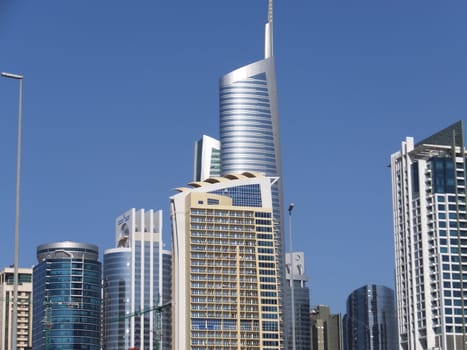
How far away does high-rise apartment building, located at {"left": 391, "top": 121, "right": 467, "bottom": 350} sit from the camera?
142m

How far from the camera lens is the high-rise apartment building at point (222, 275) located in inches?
6585

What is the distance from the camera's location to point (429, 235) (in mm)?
146125

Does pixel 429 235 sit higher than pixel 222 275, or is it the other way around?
pixel 429 235

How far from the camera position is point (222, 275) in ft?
561

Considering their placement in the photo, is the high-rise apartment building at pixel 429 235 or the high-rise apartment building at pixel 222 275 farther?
the high-rise apartment building at pixel 222 275

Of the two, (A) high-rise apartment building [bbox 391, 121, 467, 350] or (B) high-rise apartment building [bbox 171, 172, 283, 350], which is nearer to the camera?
(A) high-rise apartment building [bbox 391, 121, 467, 350]

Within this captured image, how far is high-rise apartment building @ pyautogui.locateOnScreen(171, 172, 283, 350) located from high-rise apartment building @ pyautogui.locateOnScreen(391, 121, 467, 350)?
28818 millimetres

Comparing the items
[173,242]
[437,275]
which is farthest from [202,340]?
[437,275]

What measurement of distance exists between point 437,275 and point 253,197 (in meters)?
46.4

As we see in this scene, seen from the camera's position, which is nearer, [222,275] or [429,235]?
[429,235]

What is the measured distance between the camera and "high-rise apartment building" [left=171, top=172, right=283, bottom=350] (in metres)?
167

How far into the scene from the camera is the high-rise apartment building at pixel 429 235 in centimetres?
14200

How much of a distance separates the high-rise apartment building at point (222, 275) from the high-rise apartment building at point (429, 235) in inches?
1135

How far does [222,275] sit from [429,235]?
3752 cm
